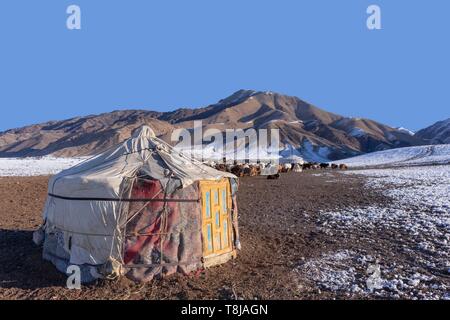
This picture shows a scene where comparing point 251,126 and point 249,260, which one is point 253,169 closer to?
point 249,260

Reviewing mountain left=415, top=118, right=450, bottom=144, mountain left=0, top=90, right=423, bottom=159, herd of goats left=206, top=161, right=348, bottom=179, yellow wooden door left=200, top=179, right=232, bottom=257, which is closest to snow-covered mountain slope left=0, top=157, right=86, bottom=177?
herd of goats left=206, top=161, right=348, bottom=179

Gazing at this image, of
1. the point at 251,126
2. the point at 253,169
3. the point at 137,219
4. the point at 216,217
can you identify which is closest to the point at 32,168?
the point at 253,169

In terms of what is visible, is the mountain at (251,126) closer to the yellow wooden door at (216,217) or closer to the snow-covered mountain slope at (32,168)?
the snow-covered mountain slope at (32,168)

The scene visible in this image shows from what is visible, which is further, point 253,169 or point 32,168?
point 32,168

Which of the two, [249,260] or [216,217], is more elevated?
[216,217]

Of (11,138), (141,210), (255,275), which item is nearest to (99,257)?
(141,210)

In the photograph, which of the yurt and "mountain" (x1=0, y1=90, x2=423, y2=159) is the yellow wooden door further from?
"mountain" (x1=0, y1=90, x2=423, y2=159)

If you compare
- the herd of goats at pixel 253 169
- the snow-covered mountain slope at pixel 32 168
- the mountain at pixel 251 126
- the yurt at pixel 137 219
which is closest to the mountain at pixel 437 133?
the mountain at pixel 251 126

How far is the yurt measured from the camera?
26.2ft

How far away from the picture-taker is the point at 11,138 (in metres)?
139

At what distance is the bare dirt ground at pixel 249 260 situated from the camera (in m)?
7.33

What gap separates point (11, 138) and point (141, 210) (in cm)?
14486

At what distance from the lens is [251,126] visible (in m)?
108

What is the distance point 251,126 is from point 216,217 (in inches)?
3916
